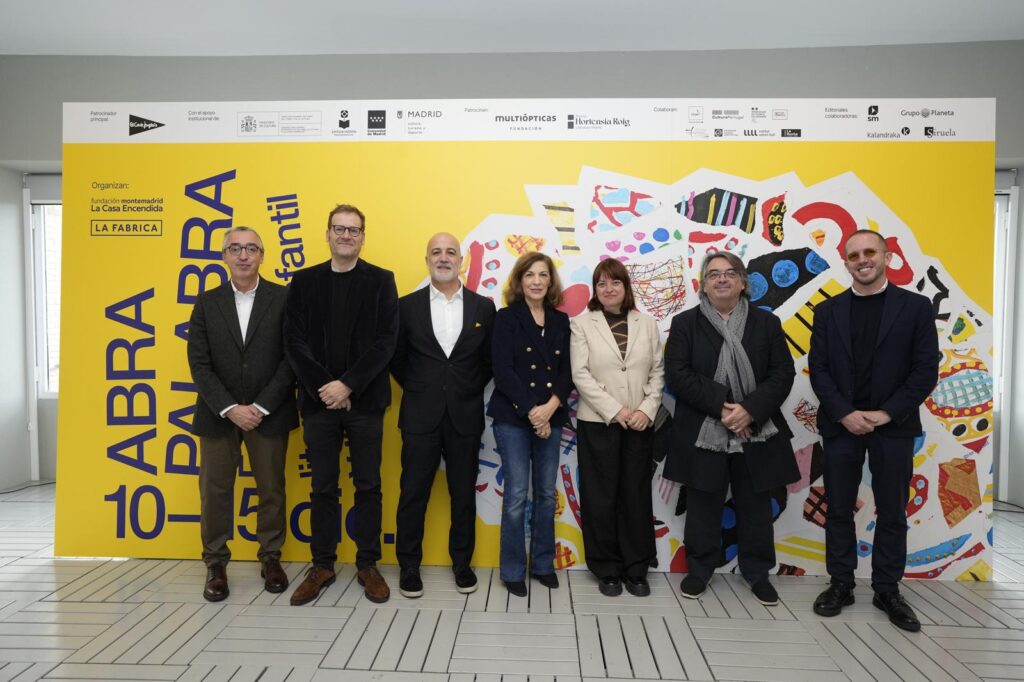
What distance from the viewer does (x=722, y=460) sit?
3.00 meters

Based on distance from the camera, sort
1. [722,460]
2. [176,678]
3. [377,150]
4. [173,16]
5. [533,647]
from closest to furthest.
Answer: [176,678] → [533,647] → [722,460] → [377,150] → [173,16]

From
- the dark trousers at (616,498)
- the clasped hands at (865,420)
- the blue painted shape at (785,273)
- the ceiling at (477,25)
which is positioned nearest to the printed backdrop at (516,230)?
the blue painted shape at (785,273)

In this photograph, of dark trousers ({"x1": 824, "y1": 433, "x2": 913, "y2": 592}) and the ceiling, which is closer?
dark trousers ({"x1": 824, "y1": 433, "x2": 913, "y2": 592})

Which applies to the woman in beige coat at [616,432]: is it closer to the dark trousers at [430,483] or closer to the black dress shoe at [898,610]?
the dark trousers at [430,483]

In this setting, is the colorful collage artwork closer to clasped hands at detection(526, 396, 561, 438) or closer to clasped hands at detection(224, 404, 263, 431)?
clasped hands at detection(526, 396, 561, 438)

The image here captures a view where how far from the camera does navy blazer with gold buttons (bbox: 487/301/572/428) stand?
2.96 meters

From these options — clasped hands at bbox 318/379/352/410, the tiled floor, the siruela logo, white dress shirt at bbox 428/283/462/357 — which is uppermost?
the siruela logo

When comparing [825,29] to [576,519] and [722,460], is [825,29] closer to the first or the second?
[722,460]

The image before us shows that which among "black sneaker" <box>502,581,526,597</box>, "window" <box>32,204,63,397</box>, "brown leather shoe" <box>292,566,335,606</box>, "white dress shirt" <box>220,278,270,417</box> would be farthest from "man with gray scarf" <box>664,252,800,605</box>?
"window" <box>32,204,63,397</box>

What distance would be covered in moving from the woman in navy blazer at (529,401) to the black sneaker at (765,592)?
3.32 feet

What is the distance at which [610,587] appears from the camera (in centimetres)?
304

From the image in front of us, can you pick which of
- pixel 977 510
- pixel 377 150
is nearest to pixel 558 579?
pixel 977 510

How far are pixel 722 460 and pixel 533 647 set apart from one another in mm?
1284

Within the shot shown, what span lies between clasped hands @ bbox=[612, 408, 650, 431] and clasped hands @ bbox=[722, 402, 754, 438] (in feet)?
1.25
